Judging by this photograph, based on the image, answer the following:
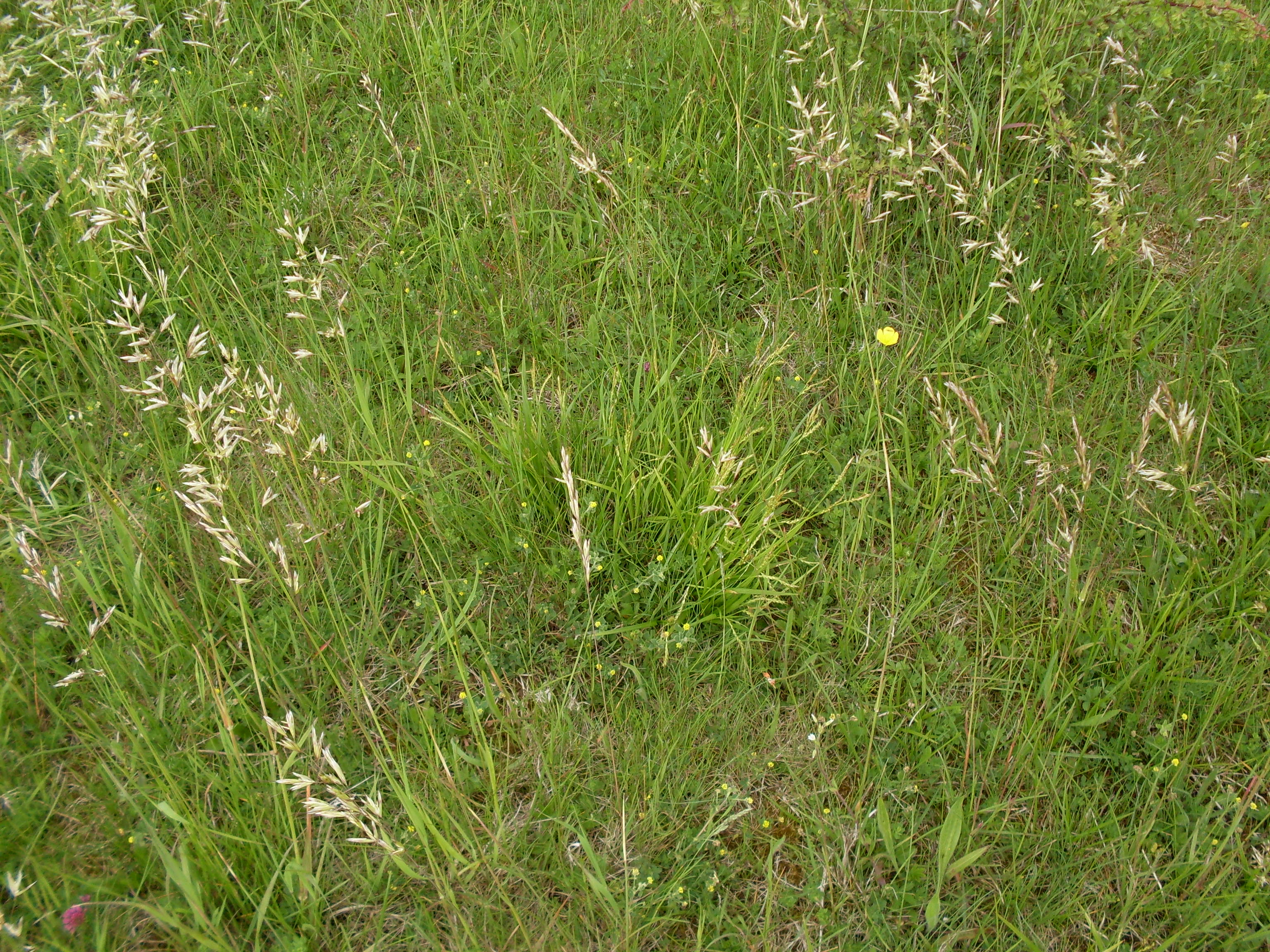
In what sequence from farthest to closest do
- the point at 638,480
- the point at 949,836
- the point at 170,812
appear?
1. the point at 638,480
2. the point at 949,836
3. the point at 170,812

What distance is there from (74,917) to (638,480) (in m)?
1.45

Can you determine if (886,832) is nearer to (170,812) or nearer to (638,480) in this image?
(638,480)

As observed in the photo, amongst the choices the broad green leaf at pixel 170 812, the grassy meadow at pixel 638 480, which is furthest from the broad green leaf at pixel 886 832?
the broad green leaf at pixel 170 812

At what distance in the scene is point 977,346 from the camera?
2.49m

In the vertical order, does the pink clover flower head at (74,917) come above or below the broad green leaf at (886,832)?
above

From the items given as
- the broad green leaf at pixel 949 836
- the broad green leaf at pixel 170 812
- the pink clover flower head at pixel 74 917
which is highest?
the broad green leaf at pixel 170 812

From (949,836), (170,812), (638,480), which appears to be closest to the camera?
(170,812)

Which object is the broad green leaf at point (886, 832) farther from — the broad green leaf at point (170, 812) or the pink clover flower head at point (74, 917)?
the pink clover flower head at point (74, 917)

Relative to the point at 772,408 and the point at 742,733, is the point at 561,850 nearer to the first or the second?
the point at 742,733

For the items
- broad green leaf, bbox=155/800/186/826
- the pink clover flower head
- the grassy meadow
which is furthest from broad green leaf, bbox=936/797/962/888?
the pink clover flower head

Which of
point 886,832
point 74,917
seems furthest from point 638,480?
point 74,917

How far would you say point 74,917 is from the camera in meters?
1.61

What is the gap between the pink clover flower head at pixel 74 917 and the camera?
160 cm

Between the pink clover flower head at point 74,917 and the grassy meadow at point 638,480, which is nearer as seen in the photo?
the pink clover flower head at point 74,917
